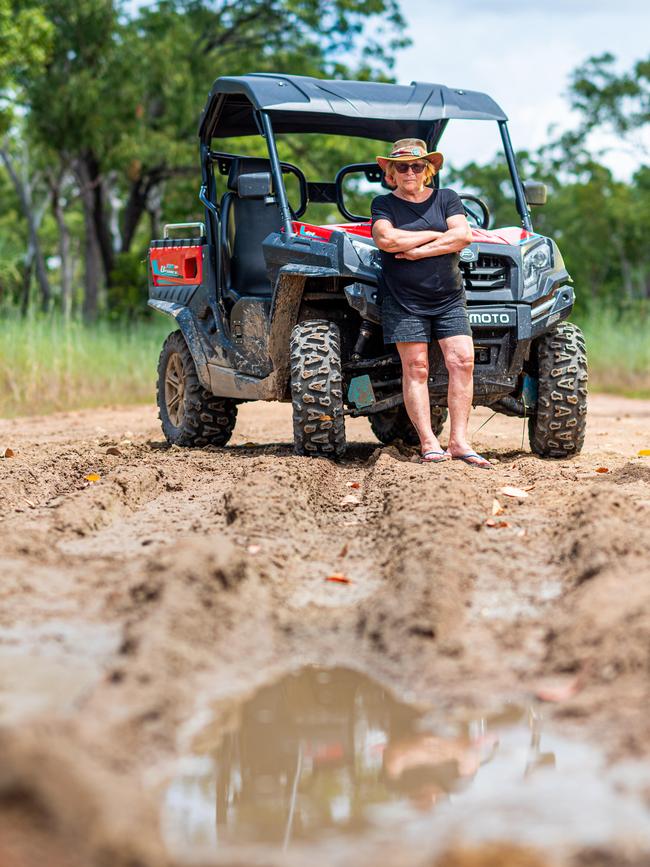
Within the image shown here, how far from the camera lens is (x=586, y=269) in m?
48.2

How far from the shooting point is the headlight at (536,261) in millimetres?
8016

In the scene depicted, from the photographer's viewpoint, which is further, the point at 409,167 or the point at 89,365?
the point at 89,365

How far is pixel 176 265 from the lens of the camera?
32.0ft

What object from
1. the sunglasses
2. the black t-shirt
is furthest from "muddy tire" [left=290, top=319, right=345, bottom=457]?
the sunglasses

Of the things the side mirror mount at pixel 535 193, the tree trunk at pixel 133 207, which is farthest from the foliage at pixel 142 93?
the side mirror mount at pixel 535 193

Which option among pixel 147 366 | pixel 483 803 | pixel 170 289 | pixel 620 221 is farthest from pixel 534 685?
pixel 620 221

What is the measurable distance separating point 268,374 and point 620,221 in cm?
3529

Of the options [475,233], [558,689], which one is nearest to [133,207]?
[475,233]

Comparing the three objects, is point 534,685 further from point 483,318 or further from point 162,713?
point 483,318

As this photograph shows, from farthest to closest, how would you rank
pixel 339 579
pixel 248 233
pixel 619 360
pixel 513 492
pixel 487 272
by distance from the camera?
pixel 619 360 < pixel 248 233 < pixel 487 272 < pixel 513 492 < pixel 339 579

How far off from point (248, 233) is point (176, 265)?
0.67 meters

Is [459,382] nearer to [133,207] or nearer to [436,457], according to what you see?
[436,457]

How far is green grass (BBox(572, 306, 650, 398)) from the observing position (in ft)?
62.4

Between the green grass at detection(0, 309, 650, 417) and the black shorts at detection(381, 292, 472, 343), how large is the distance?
746 centimetres
